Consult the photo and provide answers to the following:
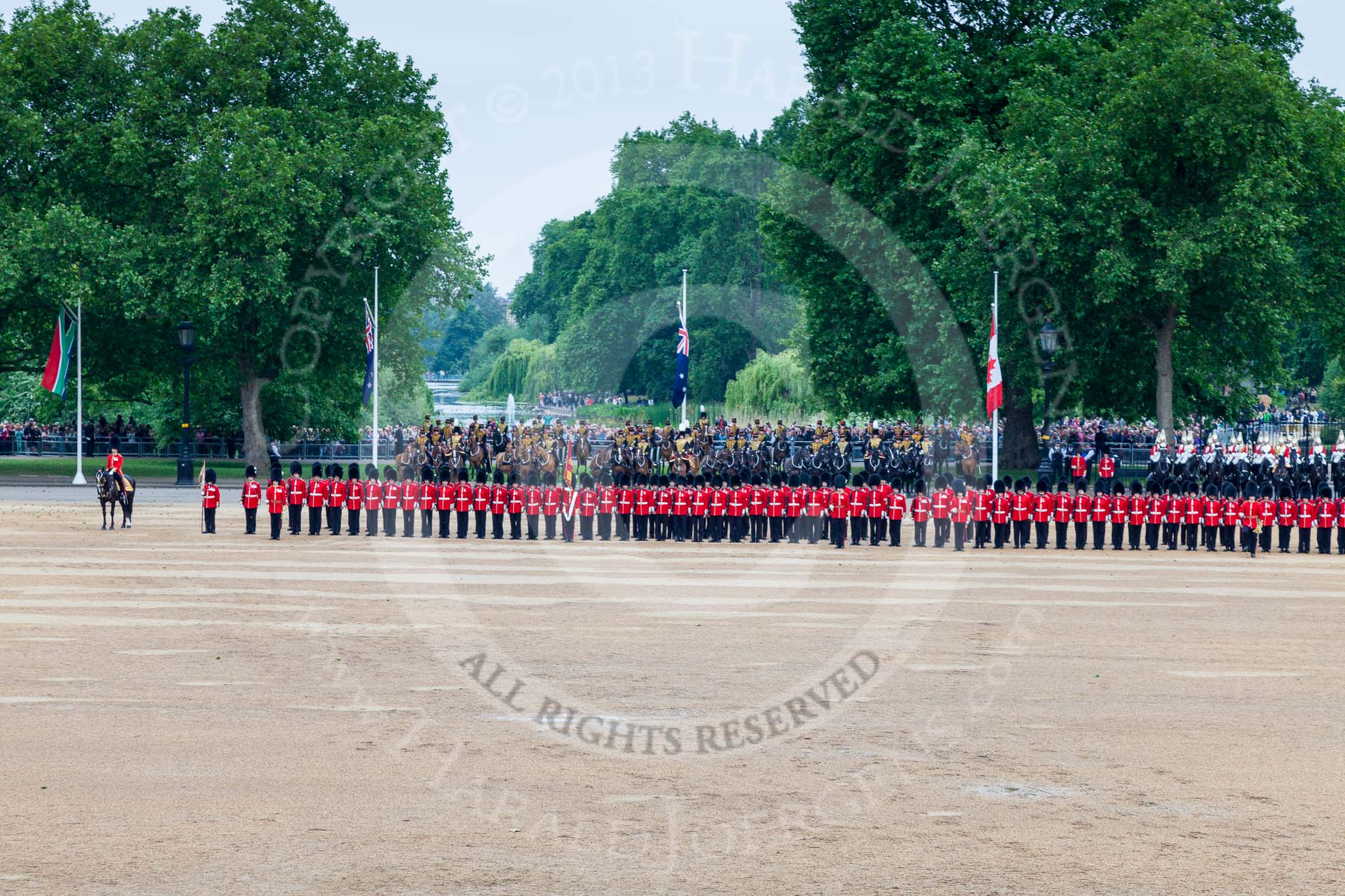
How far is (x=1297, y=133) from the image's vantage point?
35.0 metres

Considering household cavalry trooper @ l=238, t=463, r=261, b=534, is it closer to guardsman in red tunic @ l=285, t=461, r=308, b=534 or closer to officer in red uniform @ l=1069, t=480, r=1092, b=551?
guardsman in red tunic @ l=285, t=461, r=308, b=534

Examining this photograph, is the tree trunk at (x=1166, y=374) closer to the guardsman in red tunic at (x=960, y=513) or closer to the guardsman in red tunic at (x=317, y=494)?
the guardsman in red tunic at (x=960, y=513)

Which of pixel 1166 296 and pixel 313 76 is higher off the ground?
pixel 313 76

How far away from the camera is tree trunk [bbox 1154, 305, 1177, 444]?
3688cm

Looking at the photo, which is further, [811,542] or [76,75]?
[76,75]

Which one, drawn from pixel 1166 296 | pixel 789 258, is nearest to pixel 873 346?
pixel 789 258

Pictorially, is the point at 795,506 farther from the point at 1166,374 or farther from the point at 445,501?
the point at 1166,374

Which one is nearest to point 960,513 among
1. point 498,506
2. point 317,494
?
point 498,506

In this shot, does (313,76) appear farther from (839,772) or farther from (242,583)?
(839,772)

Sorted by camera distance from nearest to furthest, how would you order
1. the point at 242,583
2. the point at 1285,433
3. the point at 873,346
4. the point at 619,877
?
the point at 619,877, the point at 242,583, the point at 873,346, the point at 1285,433

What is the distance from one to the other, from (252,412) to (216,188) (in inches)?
296

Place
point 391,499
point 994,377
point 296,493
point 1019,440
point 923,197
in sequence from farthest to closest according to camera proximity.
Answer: point 1019,440 → point 923,197 → point 994,377 → point 391,499 → point 296,493

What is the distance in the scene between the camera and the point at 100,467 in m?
47.8

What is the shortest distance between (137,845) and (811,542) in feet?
63.3
